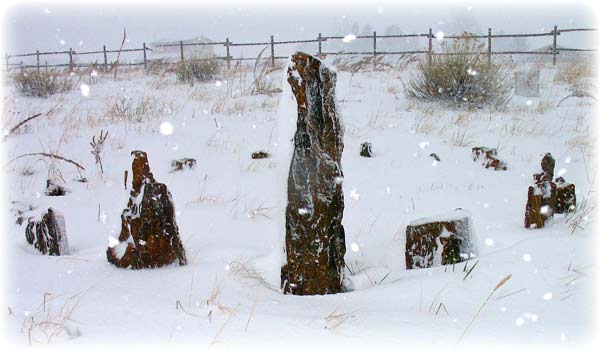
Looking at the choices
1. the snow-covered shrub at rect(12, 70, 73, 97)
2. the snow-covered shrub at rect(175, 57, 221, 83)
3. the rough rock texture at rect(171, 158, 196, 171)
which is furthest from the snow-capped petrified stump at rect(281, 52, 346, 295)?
the snow-covered shrub at rect(175, 57, 221, 83)

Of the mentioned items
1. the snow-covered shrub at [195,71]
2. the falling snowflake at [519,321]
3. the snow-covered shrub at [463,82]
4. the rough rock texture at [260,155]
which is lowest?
the falling snowflake at [519,321]

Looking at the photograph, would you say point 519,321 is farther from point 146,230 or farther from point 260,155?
point 260,155

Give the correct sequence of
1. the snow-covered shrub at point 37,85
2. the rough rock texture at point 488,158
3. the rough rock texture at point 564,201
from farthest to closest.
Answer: the snow-covered shrub at point 37,85, the rough rock texture at point 488,158, the rough rock texture at point 564,201

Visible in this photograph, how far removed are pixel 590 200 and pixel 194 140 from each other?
12.7ft

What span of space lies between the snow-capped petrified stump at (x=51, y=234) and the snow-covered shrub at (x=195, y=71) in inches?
412

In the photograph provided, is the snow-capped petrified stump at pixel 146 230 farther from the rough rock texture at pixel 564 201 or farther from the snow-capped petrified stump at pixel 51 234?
the rough rock texture at pixel 564 201

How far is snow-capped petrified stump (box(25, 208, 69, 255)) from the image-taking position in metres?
2.52

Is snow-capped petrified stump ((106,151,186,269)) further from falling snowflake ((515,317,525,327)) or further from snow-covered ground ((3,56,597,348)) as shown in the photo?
falling snowflake ((515,317,525,327))

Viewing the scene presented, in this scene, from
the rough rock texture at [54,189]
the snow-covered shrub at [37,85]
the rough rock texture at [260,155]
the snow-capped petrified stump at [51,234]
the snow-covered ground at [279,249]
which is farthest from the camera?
the snow-covered shrub at [37,85]

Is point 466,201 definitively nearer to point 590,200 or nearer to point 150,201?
point 590,200

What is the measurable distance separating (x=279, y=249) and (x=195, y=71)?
455 inches

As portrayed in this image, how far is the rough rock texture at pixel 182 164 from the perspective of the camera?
15.0 feet

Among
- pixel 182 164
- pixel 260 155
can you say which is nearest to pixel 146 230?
pixel 182 164

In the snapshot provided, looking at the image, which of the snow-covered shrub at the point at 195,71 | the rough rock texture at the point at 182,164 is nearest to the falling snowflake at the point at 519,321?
the rough rock texture at the point at 182,164
